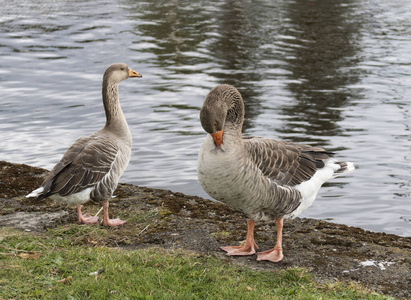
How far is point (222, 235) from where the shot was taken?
23.7 ft

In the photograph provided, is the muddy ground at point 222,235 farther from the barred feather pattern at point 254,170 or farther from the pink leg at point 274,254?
the barred feather pattern at point 254,170

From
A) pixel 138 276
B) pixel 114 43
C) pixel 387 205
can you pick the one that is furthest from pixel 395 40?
pixel 138 276

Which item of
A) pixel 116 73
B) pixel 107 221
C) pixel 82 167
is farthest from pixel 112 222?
pixel 116 73

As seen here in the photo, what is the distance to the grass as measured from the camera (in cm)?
536

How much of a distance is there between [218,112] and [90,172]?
7.64 ft

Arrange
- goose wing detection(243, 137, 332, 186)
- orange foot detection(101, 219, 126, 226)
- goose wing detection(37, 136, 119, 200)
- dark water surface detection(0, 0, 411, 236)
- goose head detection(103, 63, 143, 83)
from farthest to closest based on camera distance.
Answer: dark water surface detection(0, 0, 411, 236), goose head detection(103, 63, 143, 83), orange foot detection(101, 219, 126, 226), goose wing detection(37, 136, 119, 200), goose wing detection(243, 137, 332, 186)

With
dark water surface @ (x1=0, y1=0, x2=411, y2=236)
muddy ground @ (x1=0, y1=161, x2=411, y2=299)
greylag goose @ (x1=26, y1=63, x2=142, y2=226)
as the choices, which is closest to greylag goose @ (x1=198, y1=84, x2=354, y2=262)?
muddy ground @ (x1=0, y1=161, x2=411, y2=299)

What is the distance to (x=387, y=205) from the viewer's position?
35.8 ft

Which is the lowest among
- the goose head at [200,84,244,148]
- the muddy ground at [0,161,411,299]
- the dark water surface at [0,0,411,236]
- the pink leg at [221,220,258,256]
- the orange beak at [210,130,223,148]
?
the dark water surface at [0,0,411,236]

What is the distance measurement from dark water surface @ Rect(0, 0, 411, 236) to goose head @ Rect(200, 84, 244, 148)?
484 cm

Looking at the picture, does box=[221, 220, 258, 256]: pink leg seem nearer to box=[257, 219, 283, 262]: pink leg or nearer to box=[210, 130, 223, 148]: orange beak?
box=[257, 219, 283, 262]: pink leg

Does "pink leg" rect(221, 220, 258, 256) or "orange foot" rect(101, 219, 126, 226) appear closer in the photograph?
"pink leg" rect(221, 220, 258, 256)

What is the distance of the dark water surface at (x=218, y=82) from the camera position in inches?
494

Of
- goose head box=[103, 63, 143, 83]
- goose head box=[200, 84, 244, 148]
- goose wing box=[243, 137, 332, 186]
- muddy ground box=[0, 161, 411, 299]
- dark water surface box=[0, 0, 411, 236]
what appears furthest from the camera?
dark water surface box=[0, 0, 411, 236]
